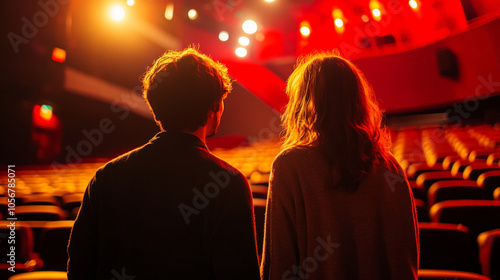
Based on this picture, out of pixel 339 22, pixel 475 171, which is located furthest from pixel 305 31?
pixel 475 171

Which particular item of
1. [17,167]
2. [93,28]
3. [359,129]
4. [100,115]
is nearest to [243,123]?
[100,115]

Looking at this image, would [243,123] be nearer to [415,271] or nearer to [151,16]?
[151,16]

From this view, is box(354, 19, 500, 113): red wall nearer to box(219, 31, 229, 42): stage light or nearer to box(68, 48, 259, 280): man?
box(219, 31, 229, 42): stage light

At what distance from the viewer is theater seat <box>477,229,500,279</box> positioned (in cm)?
114

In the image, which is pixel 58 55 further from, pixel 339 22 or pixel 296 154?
pixel 296 154

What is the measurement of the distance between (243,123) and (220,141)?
0.93 m

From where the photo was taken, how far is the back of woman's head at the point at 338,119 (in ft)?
3.18

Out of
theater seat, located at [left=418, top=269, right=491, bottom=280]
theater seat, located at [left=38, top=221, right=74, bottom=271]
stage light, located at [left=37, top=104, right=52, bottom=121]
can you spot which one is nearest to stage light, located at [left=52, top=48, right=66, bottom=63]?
stage light, located at [left=37, top=104, right=52, bottom=121]

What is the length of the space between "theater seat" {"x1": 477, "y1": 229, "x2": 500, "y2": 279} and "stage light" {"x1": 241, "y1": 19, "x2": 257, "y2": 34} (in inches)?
349

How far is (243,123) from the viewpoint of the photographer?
10812 mm

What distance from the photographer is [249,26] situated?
953cm

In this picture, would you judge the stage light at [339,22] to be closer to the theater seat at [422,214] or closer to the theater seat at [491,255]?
the theater seat at [422,214]

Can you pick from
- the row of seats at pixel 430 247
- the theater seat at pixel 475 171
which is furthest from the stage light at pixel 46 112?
the theater seat at pixel 475 171

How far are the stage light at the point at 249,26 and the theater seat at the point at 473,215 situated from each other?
8.51 metres
